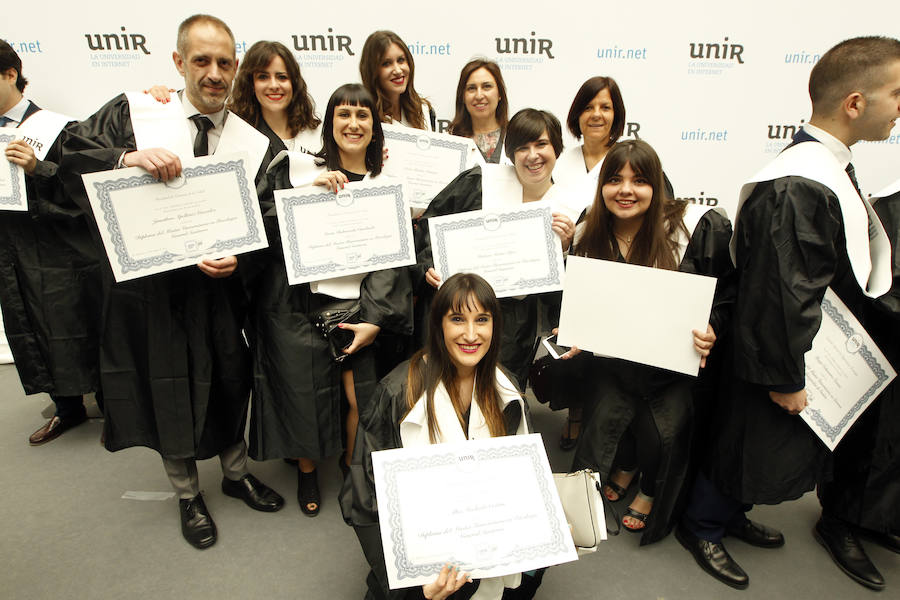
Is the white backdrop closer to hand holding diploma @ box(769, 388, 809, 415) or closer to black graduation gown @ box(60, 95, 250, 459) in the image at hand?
black graduation gown @ box(60, 95, 250, 459)

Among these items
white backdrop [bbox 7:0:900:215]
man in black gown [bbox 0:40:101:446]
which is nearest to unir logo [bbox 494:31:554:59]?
white backdrop [bbox 7:0:900:215]

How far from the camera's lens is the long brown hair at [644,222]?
5.10 feet

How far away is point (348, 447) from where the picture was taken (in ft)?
6.63

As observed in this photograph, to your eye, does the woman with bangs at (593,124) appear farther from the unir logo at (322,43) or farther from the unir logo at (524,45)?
the unir logo at (322,43)

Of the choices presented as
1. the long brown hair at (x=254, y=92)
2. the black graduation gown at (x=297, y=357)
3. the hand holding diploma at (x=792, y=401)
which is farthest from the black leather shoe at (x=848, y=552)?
the long brown hair at (x=254, y=92)

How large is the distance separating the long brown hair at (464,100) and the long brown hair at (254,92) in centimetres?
71

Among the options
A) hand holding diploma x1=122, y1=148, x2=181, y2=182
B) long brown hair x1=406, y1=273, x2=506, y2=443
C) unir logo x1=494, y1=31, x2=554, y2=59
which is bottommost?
long brown hair x1=406, y1=273, x2=506, y2=443

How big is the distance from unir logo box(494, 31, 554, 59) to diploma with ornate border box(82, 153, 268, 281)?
2028 millimetres

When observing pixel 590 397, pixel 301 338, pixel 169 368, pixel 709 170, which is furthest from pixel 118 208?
pixel 709 170

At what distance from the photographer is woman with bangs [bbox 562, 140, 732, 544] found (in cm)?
158

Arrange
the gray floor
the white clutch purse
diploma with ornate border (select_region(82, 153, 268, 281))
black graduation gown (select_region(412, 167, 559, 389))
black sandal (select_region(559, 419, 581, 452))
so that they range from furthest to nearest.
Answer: black sandal (select_region(559, 419, 581, 452)) → black graduation gown (select_region(412, 167, 559, 389)) → the gray floor → diploma with ornate border (select_region(82, 153, 268, 281)) → the white clutch purse

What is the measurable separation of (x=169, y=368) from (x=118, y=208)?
0.58 meters

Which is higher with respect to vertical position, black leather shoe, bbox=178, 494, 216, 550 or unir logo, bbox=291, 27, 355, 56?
unir logo, bbox=291, 27, 355, 56

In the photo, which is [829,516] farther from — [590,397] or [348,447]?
[348,447]
